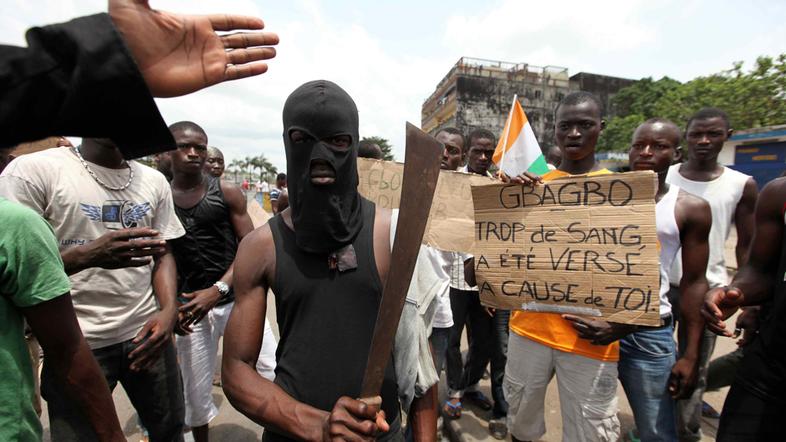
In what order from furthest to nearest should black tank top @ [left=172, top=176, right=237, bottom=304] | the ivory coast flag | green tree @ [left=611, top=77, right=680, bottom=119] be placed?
green tree @ [left=611, top=77, right=680, bottom=119] → black tank top @ [left=172, top=176, right=237, bottom=304] → the ivory coast flag

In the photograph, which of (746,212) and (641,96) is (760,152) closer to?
(746,212)

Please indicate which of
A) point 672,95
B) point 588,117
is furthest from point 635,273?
point 672,95

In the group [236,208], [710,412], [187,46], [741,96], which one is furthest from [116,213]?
[741,96]

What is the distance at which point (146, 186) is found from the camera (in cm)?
240

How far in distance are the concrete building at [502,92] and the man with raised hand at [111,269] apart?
38.4 meters

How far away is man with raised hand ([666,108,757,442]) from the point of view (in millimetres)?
2828

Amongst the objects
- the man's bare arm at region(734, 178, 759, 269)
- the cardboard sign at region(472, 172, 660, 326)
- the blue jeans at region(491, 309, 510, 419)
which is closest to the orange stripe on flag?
the cardboard sign at region(472, 172, 660, 326)

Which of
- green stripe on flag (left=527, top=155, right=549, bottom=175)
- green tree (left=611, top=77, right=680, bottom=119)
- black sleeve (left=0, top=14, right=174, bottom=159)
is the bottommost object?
green stripe on flag (left=527, top=155, right=549, bottom=175)

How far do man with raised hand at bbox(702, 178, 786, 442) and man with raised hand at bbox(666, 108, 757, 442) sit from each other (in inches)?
32.0

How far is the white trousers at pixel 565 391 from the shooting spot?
2.15 meters

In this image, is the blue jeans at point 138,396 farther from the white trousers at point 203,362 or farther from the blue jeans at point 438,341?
the blue jeans at point 438,341

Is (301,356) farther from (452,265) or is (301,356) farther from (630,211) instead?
(452,265)

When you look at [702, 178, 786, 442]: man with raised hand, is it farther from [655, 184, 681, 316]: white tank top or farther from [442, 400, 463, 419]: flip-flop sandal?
[442, 400, 463, 419]: flip-flop sandal

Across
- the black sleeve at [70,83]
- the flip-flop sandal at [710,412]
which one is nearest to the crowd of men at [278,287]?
the black sleeve at [70,83]
